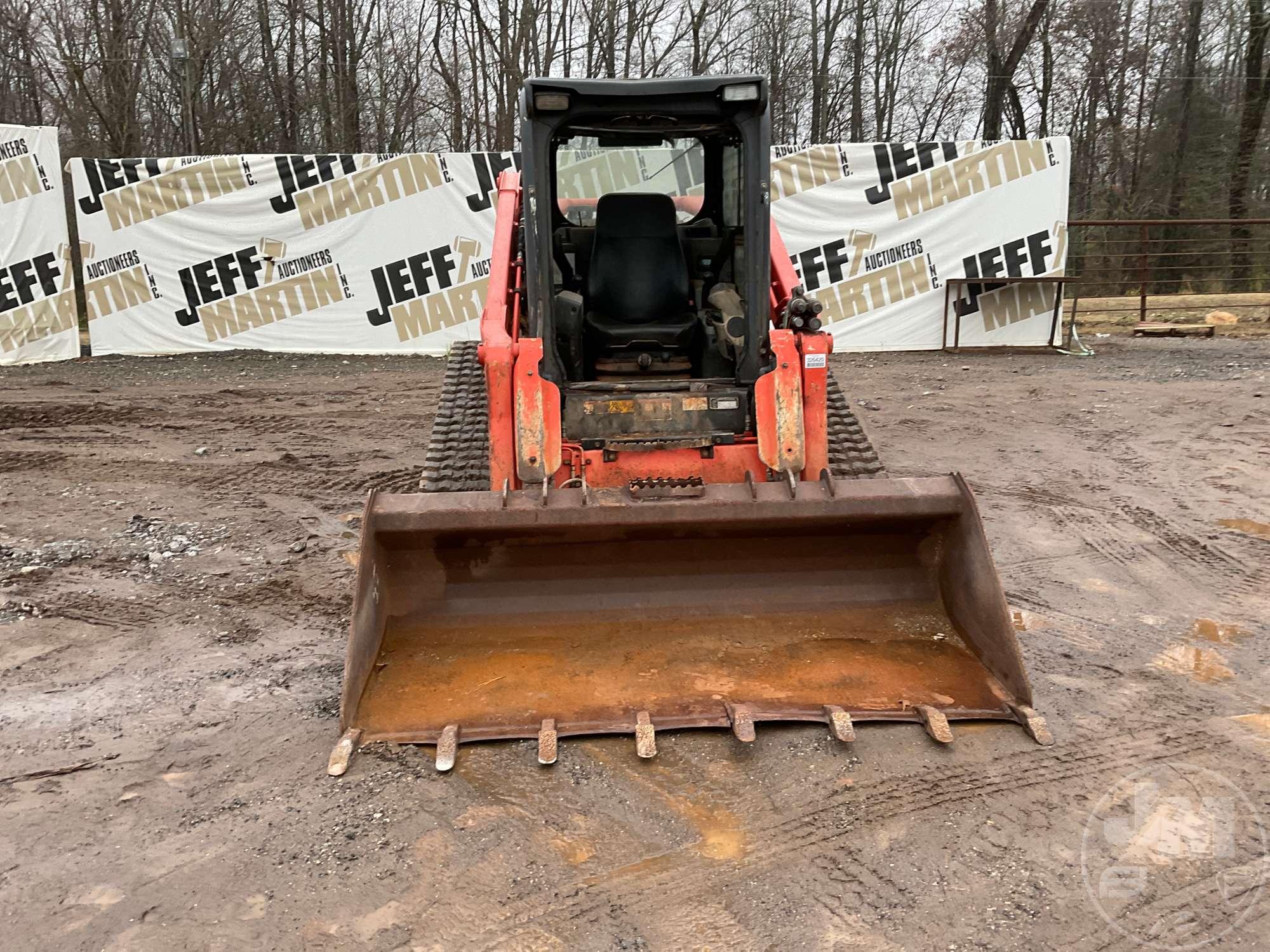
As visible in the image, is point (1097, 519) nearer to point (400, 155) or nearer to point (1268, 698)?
point (1268, 698)

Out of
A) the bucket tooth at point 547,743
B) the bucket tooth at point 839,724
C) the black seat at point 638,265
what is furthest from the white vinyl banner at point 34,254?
the bucket tooth at point 839,724

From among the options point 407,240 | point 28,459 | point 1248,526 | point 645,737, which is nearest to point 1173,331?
point 1248,526

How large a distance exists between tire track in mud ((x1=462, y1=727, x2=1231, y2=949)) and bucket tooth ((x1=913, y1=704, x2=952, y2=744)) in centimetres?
9

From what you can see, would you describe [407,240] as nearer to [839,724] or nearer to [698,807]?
[839,724]

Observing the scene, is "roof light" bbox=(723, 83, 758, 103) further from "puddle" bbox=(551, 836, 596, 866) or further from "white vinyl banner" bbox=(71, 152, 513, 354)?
"white vinyl banner" bbox=(71, 152, 513, 354)

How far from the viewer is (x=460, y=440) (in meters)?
4.97

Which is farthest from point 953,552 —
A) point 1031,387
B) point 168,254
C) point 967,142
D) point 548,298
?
point 168,254

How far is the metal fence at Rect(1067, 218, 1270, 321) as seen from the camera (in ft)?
46.5

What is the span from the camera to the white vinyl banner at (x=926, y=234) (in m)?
11.7

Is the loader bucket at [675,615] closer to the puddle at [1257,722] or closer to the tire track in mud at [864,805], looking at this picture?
the tire track in mud at [864,805]

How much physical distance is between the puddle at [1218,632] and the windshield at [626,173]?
3.04 metres

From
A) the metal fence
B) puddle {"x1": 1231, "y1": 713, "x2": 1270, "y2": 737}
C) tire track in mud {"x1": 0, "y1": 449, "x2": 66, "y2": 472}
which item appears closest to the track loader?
puddle {"x1": 1231, "y1": 713, "x2": 1270, "y2": 737}

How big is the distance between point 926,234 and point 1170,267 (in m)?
6.06

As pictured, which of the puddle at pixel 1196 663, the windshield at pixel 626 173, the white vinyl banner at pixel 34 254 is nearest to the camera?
the puddle at pixel 1196 663
